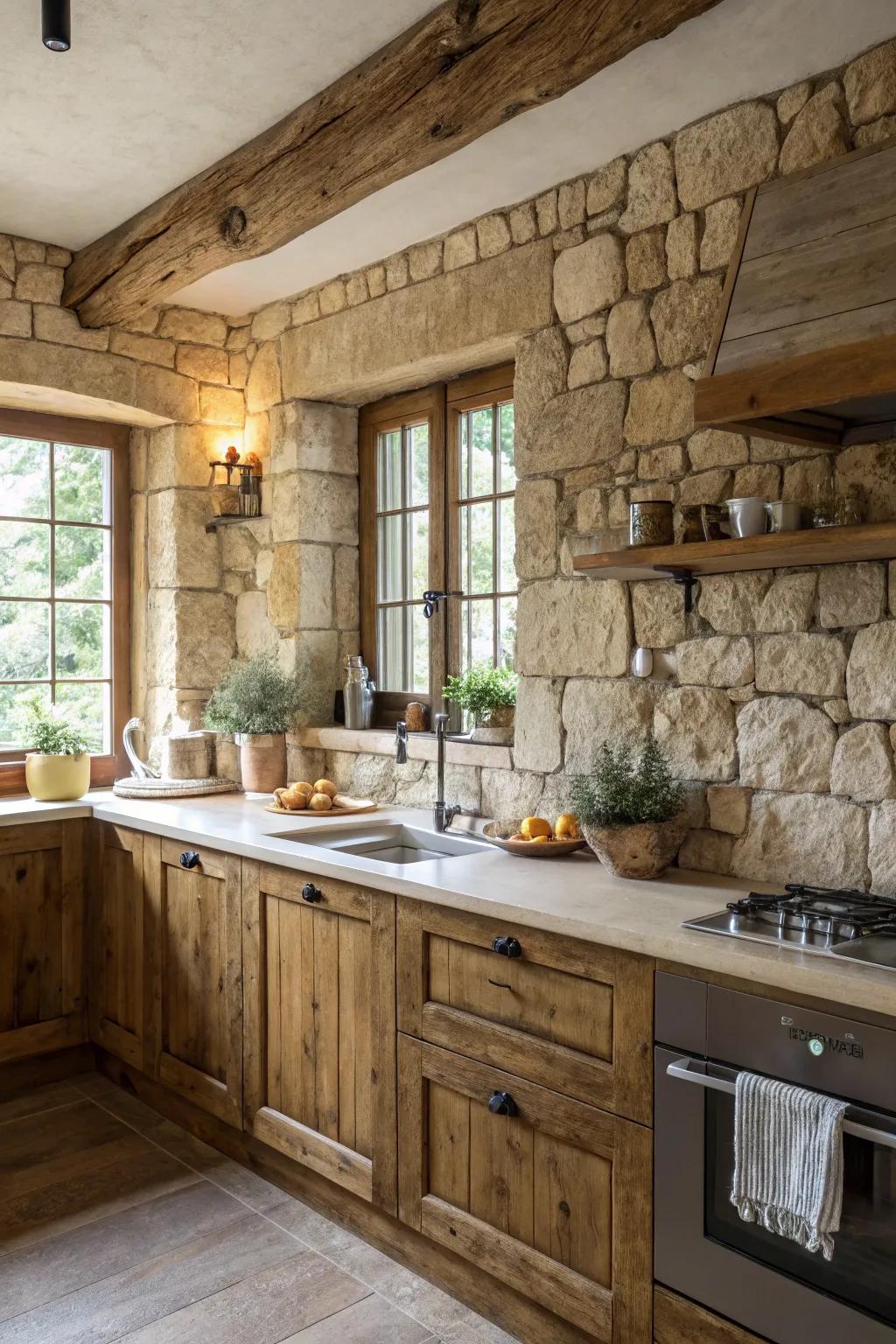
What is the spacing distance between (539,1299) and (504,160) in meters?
2.76

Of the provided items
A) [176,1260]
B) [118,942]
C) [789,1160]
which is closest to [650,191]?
[789,1160]

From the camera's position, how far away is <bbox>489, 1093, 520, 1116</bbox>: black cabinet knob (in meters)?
2.21

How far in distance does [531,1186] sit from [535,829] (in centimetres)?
88

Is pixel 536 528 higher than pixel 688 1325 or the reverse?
higher

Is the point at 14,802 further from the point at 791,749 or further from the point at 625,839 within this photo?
the point at 791,749

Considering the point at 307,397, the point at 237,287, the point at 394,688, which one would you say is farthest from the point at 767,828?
the point at 237,287

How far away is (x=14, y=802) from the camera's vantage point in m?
3.74

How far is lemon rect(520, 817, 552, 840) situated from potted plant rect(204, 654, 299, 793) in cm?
135

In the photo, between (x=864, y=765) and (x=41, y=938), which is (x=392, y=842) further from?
(x=864, y=765)

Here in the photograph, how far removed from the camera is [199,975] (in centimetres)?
317

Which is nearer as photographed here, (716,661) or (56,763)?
(716,661)

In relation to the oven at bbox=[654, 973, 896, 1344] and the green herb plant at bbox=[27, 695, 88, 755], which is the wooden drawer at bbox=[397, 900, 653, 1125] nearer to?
the oven at bbox=[654, 973, 896, 1344]

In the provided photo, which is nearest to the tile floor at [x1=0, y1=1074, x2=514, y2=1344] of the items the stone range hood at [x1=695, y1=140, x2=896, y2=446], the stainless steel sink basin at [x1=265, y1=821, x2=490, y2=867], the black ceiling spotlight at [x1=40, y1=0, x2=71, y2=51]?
the stainless steel sink basin at [x1=265, y1=821, x2=490, y2=867]

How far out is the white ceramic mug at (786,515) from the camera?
221 centimetres
